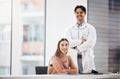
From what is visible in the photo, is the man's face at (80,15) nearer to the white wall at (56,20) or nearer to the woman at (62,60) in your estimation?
the white wall at (56,20)

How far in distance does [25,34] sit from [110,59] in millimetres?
1024

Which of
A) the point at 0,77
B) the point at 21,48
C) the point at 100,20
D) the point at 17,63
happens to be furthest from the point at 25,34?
the point at 0,77

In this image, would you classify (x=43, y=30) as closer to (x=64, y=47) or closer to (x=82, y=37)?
(x=64, y=47)

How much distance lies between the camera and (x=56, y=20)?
2.37 metres

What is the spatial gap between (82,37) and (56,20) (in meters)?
0.35

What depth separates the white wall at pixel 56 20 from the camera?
234 cm

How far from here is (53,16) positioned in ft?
7.76

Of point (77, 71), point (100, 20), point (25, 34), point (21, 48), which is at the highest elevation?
point (100, 20)

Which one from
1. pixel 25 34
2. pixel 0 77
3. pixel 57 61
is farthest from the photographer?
pixel 25 34

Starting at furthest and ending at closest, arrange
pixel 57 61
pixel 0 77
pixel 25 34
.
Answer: pixel 25 34 < pixel 57 61 < pixel 0 77

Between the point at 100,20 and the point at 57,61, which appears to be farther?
the point at 100,20

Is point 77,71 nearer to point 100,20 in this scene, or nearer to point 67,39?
point 67,39

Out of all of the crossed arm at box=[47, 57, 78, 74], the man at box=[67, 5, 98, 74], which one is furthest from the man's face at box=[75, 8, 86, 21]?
the crossed arm at box=[47, 57, 78, 74]

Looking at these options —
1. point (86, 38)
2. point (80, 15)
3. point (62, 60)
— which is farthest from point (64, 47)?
point (80, 15)
